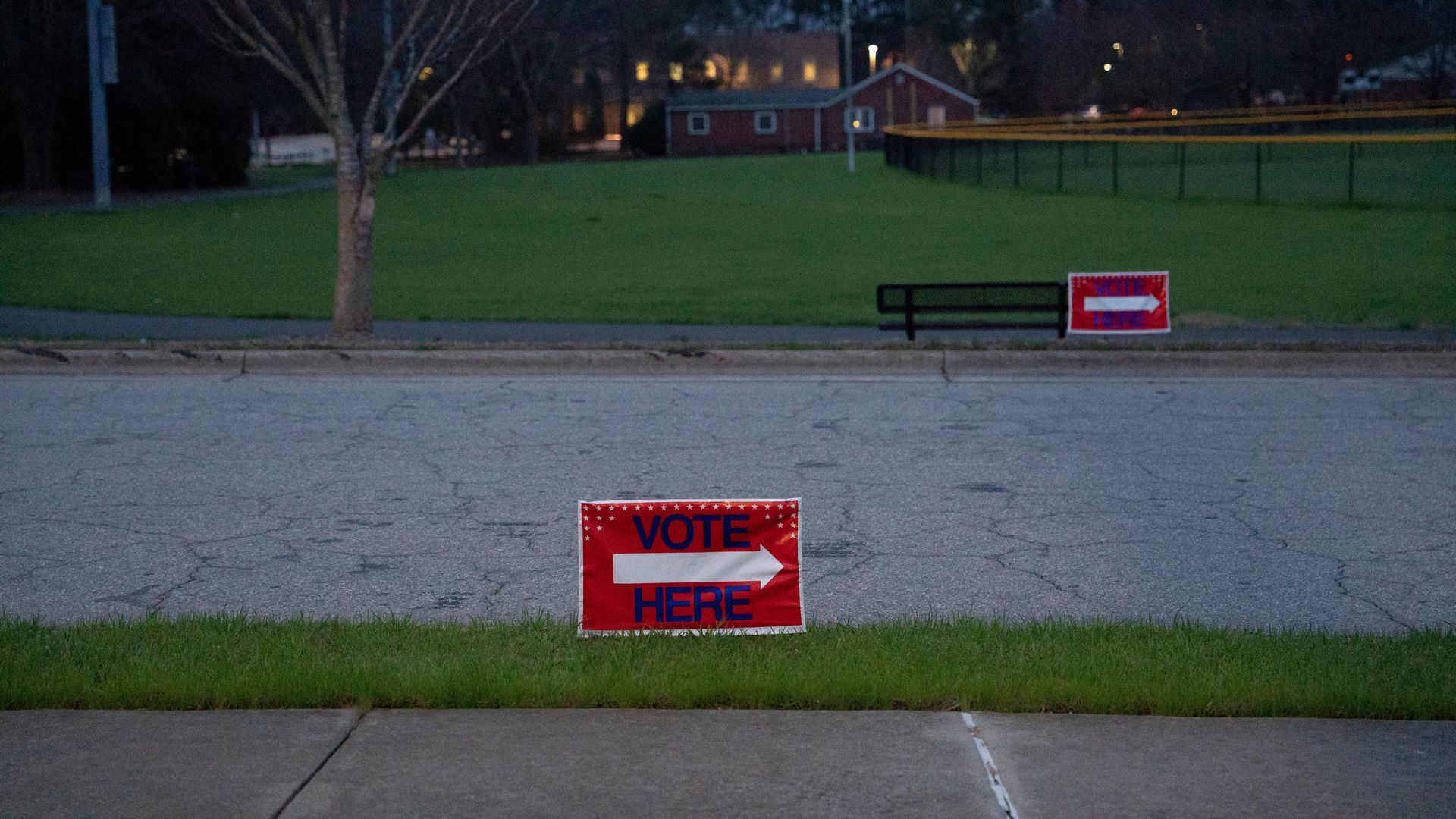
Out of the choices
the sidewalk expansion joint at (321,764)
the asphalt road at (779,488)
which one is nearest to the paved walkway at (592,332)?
the asphalt road at (779,488)

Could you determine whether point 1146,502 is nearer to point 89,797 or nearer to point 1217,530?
point 1217,530

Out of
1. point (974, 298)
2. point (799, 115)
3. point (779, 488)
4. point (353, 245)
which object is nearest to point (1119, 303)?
point (974, 298)

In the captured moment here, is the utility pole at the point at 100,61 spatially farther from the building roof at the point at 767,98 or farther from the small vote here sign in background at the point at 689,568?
the building roof at the point at 767,98

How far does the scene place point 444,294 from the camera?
1967 cm

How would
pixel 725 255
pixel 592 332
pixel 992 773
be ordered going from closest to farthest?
pixel 992 773, pixel 592 332, pixel 725 255

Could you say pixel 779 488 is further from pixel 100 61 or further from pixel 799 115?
pixel 799 115

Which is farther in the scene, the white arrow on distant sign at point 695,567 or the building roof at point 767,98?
the building roof at point 767,98

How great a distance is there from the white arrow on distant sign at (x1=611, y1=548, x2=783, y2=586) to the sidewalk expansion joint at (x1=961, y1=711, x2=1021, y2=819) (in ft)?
3.27

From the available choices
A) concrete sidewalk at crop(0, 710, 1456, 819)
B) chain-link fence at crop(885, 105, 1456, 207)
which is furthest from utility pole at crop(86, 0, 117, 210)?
concrete sidewalk at crop(0, 710, 1456, 819)

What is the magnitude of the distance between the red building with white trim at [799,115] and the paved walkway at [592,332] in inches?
3079

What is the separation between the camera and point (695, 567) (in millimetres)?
5793

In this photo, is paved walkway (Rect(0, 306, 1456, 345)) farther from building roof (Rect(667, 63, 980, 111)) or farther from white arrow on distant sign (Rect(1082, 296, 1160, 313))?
building roof (Rect(667, 63, 980, 111))

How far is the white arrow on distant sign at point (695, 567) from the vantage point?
578 centimetres

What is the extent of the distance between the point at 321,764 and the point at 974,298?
36.9 ft
